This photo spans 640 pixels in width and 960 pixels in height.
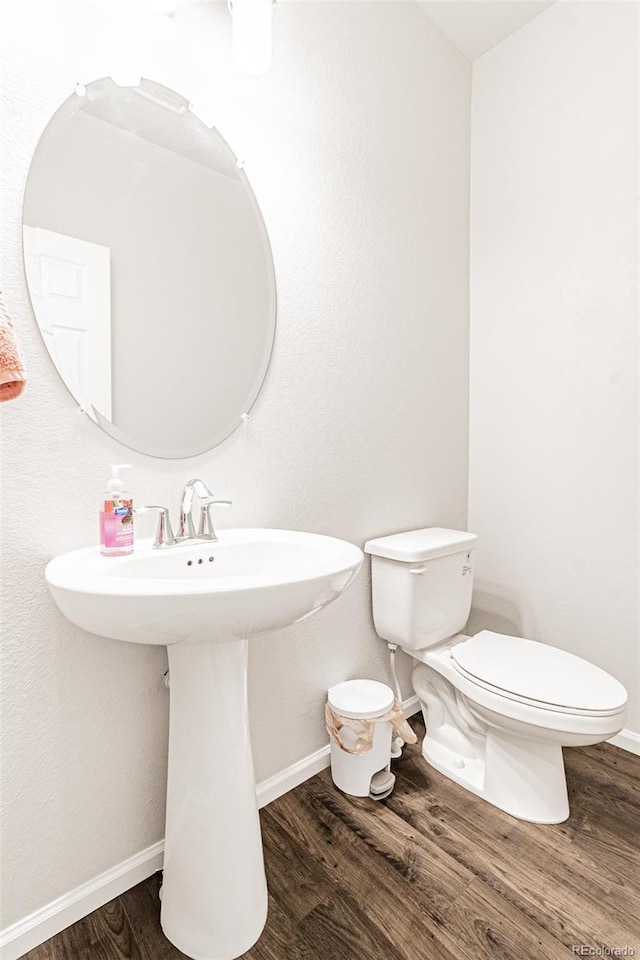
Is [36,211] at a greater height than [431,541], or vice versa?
[36,211]

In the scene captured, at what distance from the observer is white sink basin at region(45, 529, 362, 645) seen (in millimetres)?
846

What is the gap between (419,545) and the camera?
1725 mm

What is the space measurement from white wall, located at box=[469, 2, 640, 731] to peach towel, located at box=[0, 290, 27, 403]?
176 centimetres

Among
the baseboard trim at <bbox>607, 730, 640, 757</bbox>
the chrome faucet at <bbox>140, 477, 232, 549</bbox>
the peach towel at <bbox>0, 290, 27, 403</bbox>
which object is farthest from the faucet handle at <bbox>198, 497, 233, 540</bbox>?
the baseboard trim at <bbox>607, 730, 640, 757</bbox>

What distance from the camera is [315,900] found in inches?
47.6

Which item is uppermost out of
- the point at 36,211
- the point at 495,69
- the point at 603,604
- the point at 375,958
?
the point at 495,69

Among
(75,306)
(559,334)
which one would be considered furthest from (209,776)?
(559,334)

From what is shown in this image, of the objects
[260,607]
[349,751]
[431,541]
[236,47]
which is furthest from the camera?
[431,541]

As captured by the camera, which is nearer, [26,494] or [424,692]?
[26,494]

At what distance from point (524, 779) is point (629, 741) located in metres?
0.58

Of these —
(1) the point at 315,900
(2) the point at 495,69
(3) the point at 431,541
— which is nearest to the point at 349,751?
(1) the point at 315,900

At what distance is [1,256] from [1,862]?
3.87ft

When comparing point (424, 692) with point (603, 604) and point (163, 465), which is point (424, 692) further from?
point (163, 465)

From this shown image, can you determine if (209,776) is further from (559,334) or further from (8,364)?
(559,334)
